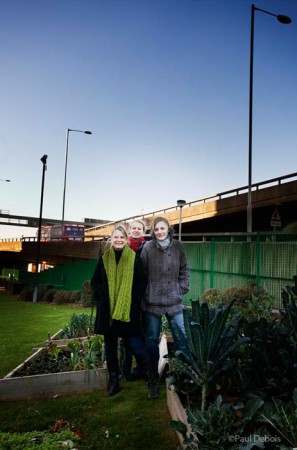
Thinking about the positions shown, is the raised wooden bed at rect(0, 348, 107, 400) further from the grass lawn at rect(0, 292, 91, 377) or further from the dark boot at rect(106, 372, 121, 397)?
the grass lawn at rect(0, 292, 91, 377)

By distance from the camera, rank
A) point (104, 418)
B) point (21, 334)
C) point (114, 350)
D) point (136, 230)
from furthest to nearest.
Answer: point (21, 334)
point (136, 230)
point (114, 350)
point (104, 418)

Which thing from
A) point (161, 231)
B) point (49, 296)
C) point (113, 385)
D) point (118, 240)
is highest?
point (161, 231)

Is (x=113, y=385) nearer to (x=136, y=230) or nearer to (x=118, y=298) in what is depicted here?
(x=118, y=298)

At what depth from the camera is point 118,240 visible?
4.04 m

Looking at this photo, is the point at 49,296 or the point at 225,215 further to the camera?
the point at 225,215

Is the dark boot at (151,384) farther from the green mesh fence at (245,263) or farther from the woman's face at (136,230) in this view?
the green mesh fence at (245,263)

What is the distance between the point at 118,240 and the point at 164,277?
0.66 m

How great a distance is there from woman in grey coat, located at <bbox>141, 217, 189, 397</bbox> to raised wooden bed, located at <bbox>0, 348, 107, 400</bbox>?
2.46ft

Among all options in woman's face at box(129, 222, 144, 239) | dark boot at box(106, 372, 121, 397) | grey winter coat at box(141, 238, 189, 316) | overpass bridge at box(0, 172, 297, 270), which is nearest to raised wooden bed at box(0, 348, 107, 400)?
dark boot at box(106, 372, 121, 397)

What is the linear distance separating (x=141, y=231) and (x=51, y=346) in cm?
201

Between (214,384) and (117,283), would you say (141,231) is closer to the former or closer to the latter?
(117,283)

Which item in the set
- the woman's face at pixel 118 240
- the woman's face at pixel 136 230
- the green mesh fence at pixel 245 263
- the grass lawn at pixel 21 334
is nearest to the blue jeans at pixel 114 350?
the woman's face at pixel 118 240

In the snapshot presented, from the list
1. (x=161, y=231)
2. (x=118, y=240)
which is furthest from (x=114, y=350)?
(x=161, y=231)

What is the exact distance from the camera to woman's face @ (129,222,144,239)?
4.73m
